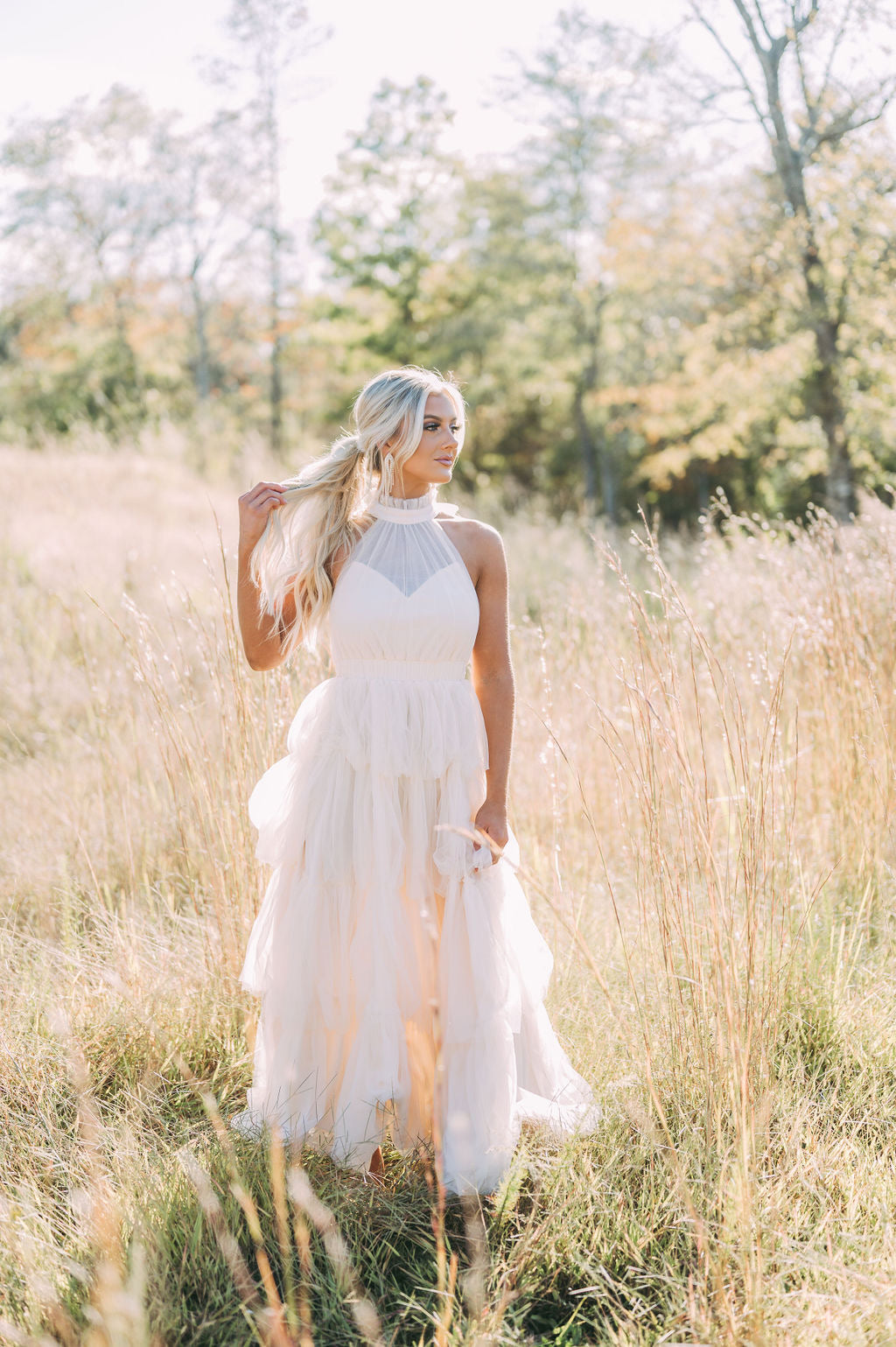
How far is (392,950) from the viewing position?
85.2 inches

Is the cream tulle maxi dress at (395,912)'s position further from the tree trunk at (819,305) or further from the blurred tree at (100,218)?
the blurred tree at (100,218)

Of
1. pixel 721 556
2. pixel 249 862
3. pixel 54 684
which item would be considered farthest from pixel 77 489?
pixel 249 862

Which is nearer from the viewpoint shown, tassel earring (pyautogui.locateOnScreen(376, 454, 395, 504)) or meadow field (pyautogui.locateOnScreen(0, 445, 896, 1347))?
meadow field (pyautogui.locateOnScreen(0, 445, 896, 1347))

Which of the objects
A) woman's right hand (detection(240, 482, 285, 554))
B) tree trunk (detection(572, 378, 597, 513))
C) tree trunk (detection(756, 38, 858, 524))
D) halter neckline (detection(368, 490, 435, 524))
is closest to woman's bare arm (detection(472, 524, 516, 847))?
halter neckline (detection(368, 490, 435, 524))

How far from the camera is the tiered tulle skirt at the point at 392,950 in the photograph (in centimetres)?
218

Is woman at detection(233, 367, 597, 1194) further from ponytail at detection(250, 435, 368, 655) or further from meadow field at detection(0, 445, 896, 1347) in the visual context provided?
meadow field at detection(0, 445, 896, 1347)

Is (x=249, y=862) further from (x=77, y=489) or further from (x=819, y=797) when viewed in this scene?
(x=77, y=489)

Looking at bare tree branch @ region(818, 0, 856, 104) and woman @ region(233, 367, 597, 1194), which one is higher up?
bare tree branch @ region(818, 0, 856, 104)

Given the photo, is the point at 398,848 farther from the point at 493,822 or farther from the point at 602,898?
the point at 602,898

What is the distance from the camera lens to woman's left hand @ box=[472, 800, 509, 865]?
2.27m

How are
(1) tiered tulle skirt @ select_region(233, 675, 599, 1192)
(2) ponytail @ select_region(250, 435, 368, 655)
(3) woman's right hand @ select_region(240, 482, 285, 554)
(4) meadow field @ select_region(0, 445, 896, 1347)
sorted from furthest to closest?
(2) ponytail @ select_region(250, 435, 368, 655), (3) woman's right hand @ select_region(240, 482, 285, 554), (1) tiered tulle skirt @ select_region(233, 675, 599, 1192), (4) meadow field @ select_region(0, 445, 896, 1347)

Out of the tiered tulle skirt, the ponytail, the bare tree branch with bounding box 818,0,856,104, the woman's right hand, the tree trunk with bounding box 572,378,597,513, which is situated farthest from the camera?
the tree trunk with bounding box 572,378,597,513

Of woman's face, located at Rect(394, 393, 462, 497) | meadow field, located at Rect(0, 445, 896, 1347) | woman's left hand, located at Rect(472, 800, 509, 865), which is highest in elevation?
woman's face, located at Rect(394, 393, 462, 497)

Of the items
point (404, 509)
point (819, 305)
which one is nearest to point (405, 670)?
point (404, 509)
